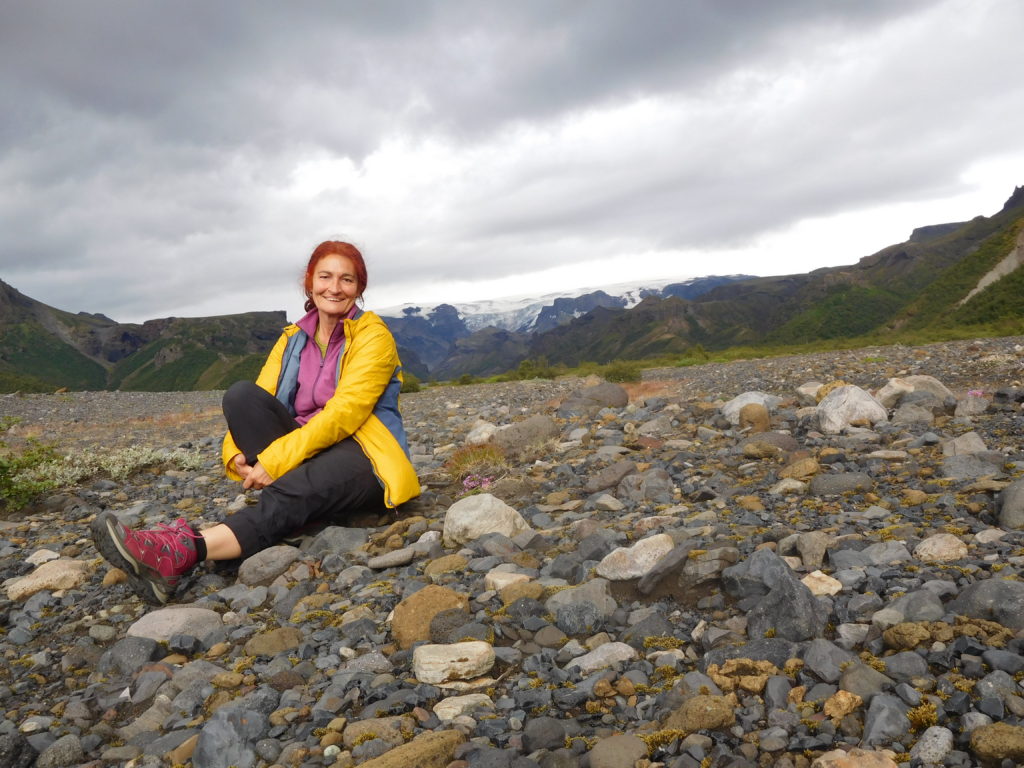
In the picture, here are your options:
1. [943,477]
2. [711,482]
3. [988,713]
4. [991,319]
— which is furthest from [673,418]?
[991,319]

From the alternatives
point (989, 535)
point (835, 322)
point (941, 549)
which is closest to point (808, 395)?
point (989, 535)

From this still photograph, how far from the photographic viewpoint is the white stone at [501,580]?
3908 mm

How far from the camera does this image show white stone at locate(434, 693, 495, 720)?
2650mm

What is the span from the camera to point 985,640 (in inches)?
100.0

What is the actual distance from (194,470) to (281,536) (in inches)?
221

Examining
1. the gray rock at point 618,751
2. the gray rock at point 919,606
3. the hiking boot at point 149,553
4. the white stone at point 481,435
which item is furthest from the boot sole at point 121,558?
the white stone at point 481,435

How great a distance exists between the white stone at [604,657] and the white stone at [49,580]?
434 centimetres

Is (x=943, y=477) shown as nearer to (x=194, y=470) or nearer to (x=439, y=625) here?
(x=439, y=625)

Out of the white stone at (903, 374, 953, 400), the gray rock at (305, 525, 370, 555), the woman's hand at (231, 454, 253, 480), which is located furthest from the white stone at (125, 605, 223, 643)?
the white stone at (903, 374, 953, 400)

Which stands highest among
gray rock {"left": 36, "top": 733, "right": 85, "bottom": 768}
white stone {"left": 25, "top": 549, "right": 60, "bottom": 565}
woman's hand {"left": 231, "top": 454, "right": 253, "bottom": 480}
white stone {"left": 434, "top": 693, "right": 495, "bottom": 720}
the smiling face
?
the smiling face

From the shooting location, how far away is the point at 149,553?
13.8 feet

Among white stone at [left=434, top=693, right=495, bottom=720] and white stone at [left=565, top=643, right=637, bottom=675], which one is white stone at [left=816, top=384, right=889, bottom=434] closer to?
white stone at [left=565, top=643, right=637, bottom=675]

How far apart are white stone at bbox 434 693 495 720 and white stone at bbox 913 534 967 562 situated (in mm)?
2742

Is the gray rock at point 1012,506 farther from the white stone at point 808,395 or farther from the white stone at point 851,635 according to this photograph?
the white stone at point 808,395
